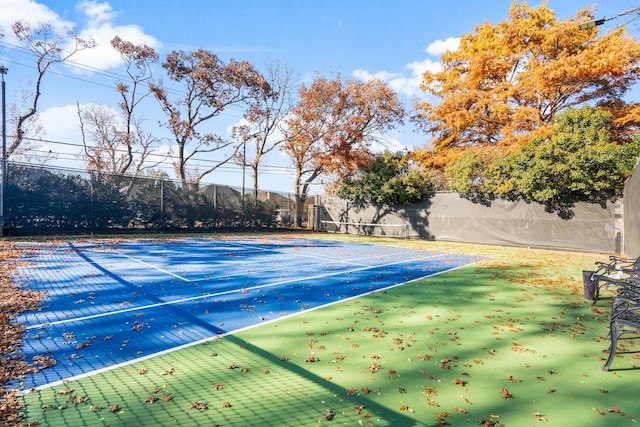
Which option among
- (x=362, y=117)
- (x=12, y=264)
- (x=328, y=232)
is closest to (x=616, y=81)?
(x=362, y=117)

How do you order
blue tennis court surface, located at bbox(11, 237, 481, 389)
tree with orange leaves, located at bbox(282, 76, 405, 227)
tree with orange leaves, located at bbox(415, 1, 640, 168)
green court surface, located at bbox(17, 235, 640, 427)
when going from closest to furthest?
1. green court surface, located at bbox(17, 235, 640, 427)
2. blue tennis court surface, located at bbox(11, 237, 481, 389)
3. tree with orange leaves, located at bbox(415, 1, 640, 168)
4. tree with orange leaves, located at bbox(282, 76, 405, 227)

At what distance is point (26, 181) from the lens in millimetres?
13211

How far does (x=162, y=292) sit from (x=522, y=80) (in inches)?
780

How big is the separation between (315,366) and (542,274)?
7.39 m

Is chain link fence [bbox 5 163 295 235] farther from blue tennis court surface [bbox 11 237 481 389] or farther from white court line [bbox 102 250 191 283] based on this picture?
white court line [bbox 102 250 191 283]

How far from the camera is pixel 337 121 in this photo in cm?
2350

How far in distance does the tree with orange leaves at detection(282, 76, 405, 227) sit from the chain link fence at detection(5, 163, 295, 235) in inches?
180

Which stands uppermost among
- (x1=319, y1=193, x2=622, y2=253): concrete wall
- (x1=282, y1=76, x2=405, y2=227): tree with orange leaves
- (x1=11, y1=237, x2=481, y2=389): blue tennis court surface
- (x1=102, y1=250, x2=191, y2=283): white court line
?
(x1=282, y1=76, x2=405, y2=227): tree with orange leaves

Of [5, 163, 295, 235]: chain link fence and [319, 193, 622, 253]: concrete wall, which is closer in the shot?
[319, 193, 622, 253]: concrete wall

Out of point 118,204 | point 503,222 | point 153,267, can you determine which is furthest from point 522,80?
point 118,204

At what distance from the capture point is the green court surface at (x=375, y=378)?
2.29 m

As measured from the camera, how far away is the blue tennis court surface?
342cm

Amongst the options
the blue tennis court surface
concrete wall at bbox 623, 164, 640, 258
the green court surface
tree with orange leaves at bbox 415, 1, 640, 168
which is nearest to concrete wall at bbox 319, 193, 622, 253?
concrete wall at bbox 623, 164, 640, 258

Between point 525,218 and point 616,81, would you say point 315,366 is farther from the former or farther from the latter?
point 616,81
